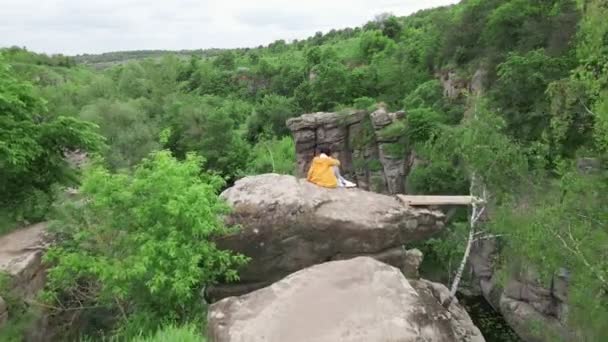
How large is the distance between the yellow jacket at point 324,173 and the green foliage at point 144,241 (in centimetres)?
368

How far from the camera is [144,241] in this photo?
25.1ft

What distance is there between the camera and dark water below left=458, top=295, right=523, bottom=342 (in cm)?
1934

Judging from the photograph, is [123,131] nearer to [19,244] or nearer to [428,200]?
[19,244]

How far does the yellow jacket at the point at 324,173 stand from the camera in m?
11.8

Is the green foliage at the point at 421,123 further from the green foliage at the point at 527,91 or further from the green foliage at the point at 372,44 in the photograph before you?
the green foliage at the point at 372,44

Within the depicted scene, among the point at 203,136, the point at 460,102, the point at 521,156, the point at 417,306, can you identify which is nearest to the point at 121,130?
the point at 203,136

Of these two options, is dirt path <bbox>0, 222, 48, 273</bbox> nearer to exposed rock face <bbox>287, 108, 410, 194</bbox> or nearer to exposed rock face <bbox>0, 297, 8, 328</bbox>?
exposed rock face <bbox>0, 297, 8, 328</bbox>

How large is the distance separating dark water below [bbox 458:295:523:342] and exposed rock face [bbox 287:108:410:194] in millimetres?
9520

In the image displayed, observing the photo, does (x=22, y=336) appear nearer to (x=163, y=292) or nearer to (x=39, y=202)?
(x=163, y=292)

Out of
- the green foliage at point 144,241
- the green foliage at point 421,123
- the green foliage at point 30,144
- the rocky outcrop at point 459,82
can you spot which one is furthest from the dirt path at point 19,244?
the rocky outcrop at point 459,82

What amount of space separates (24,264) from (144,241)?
3.50m

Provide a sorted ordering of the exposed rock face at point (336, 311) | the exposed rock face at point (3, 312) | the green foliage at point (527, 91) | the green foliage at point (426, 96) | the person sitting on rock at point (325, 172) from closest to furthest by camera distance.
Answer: the exposed rock face at point (336, 311) → the exposed rock face at point (3, 312) → the person sitting on rock at point (325, 172) → the green foliage at point (527, 91) → the green foliage at point (426, 96)

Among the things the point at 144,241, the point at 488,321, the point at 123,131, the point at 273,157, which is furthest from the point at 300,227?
the point at 273,157

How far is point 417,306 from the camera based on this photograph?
682 cm
